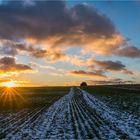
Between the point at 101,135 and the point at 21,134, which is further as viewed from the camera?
the point at 21,134

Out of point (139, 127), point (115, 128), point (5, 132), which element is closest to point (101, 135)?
point (115, 128)

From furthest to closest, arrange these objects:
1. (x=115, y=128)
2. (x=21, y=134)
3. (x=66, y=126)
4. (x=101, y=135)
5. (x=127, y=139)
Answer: (x=66, y=126)
(x=115, y=128)
(x=21, y=134)
(x=101, y=135)
(x=127, y=139)

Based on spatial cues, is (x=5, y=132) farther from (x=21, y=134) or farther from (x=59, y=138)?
(x=59, y=138)

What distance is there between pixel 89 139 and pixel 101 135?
4.47ft

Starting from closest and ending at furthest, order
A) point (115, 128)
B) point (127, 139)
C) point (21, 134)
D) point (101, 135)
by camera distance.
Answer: point (127, 139) → point (101, 135) → point (21, 134) → point (115, 128)

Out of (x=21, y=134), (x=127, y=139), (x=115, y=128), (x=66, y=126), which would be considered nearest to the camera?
(x=127, y=139)

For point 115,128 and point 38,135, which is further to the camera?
point 115,128

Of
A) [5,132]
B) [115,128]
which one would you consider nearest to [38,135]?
[5,132]

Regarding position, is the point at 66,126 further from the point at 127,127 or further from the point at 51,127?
the point at 127,127

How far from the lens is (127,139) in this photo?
16.2 m

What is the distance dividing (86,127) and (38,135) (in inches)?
145

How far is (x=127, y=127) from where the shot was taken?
66.6 ft

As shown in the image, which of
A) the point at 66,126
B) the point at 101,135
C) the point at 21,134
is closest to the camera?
the point at 101,135

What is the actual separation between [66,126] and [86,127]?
5.31 feet
